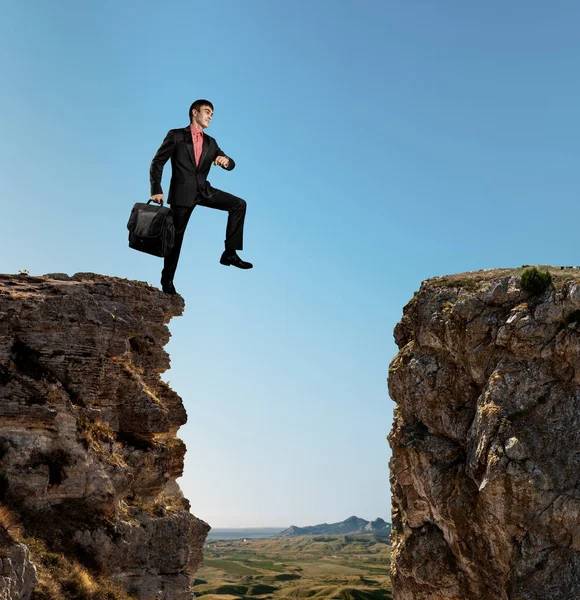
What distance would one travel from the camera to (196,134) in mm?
9000

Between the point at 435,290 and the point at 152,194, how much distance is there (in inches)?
1975

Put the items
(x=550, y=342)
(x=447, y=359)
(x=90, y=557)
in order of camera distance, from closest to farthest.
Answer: (x=90, y=557), (x=550, y=342), (x=447, y=359)

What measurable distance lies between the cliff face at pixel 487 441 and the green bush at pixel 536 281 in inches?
21.6

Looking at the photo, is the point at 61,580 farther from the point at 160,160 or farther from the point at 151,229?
the point at 160,160

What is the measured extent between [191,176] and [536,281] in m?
44.8

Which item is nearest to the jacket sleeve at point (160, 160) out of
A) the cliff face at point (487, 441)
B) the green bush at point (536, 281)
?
the cliff face at point (487, 441)

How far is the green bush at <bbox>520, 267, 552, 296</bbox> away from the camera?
4934 cm

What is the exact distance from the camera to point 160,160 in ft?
28.7

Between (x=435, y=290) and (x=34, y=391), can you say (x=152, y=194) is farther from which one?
(x=435, y=290)

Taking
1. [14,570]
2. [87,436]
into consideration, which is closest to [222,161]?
[14,570]

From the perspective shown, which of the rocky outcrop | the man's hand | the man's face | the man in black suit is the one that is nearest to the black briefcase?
the man in black suit

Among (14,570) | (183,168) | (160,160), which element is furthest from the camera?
(14,570)

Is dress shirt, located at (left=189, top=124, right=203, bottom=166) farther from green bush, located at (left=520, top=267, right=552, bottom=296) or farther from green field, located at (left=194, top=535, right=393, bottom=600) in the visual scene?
green field, located at (left=194, top=535, right=393, bottom=600)

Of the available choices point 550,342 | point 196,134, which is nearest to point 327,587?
point 550,342
